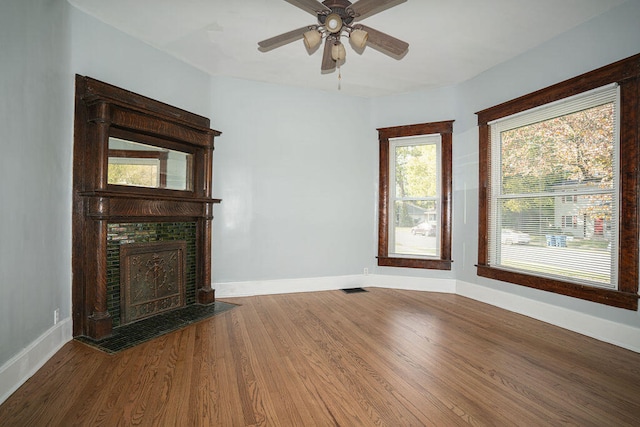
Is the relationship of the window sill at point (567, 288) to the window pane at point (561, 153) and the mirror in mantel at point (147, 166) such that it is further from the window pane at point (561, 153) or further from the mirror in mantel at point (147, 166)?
the mirror in mantel at point (147, 166)

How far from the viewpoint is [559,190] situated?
3.17m

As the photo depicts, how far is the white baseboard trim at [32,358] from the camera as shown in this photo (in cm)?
185

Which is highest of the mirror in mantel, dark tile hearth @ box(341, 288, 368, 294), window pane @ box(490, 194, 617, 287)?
the mirror in mantel

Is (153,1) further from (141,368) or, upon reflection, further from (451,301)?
(451,301)

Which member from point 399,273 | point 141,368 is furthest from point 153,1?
point 399,273

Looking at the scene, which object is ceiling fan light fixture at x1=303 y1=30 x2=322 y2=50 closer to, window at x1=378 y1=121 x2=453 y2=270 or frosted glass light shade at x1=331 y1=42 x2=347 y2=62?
frosted glass light shade at x1=331 y1=42 x2=347 y2=62

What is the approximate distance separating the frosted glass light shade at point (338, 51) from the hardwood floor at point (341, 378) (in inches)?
96.8

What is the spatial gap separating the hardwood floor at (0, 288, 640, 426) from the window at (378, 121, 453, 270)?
151 cm

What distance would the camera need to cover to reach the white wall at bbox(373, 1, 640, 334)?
107 inches

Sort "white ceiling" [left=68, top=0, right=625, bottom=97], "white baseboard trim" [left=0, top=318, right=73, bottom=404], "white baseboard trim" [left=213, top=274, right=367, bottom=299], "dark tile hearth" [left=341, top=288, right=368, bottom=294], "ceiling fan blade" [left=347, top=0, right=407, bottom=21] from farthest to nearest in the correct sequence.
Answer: "dark tile hearth" [left=341, top=288, right=368, bottom=294]
"white baseboard trim" [left=213, top=274, right=367, bottom=299]
"white ceiling" [left=68, top=0, right=625, bottom=97]
"ceiling fan blade" [left=347, top=0, right=407, bottom=21]
"white baseboard trim" [left=0, top=318, right=73, bottom=404]

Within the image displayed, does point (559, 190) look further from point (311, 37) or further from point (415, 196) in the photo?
point (311, 37)

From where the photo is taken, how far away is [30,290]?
2.15m

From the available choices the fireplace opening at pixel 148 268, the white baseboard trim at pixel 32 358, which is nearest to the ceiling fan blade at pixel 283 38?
the fireplace opening at pixel 148 268

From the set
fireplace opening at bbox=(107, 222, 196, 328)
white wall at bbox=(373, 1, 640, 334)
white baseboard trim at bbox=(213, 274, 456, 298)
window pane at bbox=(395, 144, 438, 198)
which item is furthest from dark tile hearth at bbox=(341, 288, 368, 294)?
fireplace opening at bbox=(107, 222, 196, 328)
